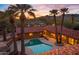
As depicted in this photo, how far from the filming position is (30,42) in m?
3.19

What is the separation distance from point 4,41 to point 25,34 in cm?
28

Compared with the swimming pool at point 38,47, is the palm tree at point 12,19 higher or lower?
higher

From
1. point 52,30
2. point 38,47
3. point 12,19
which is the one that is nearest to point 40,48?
point 38,47

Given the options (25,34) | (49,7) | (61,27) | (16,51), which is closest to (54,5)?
(49,7)

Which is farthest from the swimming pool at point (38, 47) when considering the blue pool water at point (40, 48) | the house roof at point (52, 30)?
the house roof at point (52, 30)

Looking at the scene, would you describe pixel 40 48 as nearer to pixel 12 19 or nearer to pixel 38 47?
pixel 38 47

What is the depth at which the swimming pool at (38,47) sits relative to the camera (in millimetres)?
3176

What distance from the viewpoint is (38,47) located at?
3.19 m

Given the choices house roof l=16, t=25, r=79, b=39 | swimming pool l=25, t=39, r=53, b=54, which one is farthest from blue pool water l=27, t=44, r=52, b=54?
house roof l=16, t=25, r=79, b=39

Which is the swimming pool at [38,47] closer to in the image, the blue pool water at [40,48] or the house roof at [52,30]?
the blue pool water at [40,48]

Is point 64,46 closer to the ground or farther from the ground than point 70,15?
closer to the ground

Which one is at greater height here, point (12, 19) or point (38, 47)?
point (12, 19)
